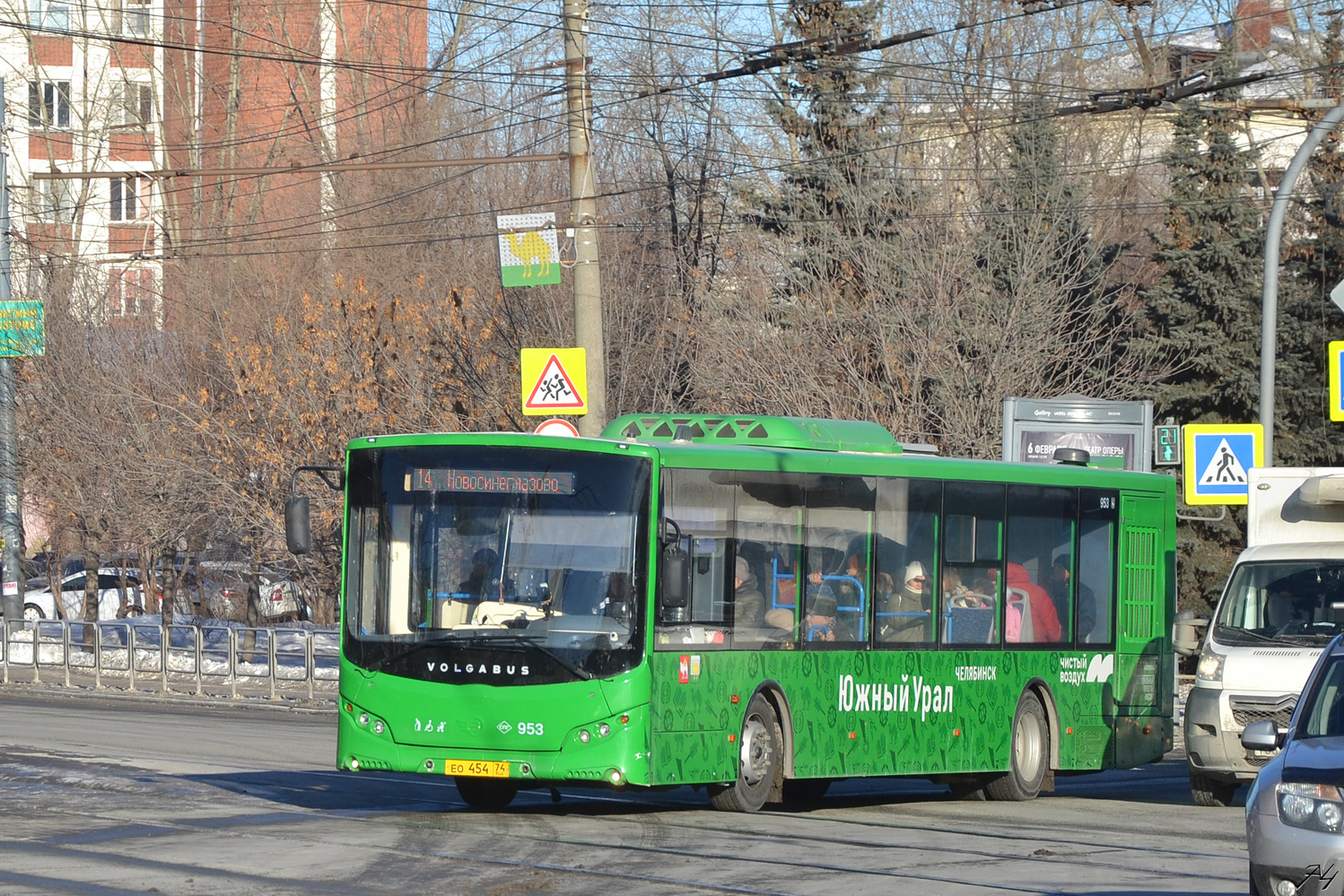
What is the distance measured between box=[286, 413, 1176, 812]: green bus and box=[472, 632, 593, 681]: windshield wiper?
0.01 metres

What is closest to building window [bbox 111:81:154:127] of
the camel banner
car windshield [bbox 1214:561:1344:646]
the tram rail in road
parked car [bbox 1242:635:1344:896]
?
the camel banner

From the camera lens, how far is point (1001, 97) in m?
39.4

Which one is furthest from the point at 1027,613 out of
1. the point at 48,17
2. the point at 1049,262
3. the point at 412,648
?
the point at 48,17

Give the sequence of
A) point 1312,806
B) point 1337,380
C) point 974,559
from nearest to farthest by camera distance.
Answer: point 1312,806, point 974,559, point 1337,380

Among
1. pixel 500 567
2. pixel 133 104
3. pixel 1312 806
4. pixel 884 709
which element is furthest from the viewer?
pixel 133 104

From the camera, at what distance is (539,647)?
498 inches

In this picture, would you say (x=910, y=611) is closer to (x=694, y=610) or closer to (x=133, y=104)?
(x=694, y=610)

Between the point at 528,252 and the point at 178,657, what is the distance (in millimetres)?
11941

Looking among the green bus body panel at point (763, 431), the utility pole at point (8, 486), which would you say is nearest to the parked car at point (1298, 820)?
the green bus body panel at point (763, 431)

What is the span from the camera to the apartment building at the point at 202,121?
40.8 meters

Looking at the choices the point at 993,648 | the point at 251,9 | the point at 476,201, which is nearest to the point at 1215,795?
the point at 993,648

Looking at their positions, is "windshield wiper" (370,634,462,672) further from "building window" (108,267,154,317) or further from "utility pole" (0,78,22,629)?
"building window" (108,267,154,317)

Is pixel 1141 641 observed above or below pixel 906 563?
below

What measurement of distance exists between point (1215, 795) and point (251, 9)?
39036 mm
